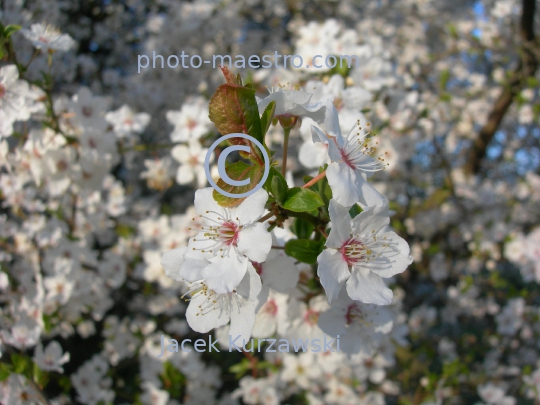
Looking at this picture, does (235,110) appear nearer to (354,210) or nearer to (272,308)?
(354,210)

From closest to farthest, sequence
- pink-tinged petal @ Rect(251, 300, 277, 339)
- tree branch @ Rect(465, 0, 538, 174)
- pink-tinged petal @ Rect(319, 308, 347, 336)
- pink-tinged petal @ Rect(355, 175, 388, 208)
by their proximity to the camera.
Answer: pink-tinged petal @ Rect(355, 175, 388, 208)
pink-tinged petal @ Rect(319, 308, 347, 336)
pink-tinged petal @ Rect(251, 300, 277, 339)
tree branch @ Rect(465, 0, 538, 174)

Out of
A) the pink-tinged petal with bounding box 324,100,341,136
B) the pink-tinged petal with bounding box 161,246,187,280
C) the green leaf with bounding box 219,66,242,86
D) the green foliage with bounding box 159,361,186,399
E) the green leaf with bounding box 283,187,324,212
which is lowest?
the green foliage with bounding box 159,361,186,399

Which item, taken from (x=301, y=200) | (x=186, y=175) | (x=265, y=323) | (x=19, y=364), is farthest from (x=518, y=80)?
(x=19, y=364)

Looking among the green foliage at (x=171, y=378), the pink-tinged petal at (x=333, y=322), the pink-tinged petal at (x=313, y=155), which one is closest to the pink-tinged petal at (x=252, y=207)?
the pink-tinged petal at (x=333, y=322)

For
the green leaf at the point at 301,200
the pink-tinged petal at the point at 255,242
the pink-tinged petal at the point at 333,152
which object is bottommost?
the pink-tinged petal at the point at 255,242

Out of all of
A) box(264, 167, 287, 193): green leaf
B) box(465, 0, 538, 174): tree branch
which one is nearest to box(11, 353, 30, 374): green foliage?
box(264, 167, 287, 193): green leaf

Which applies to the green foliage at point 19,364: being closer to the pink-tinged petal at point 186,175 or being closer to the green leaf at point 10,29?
the pink-tinged petal at point 186,175

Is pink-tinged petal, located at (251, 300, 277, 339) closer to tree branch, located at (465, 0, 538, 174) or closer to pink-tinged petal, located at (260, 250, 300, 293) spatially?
pink-tinged petal, located at (260, 250, 300, 293)
